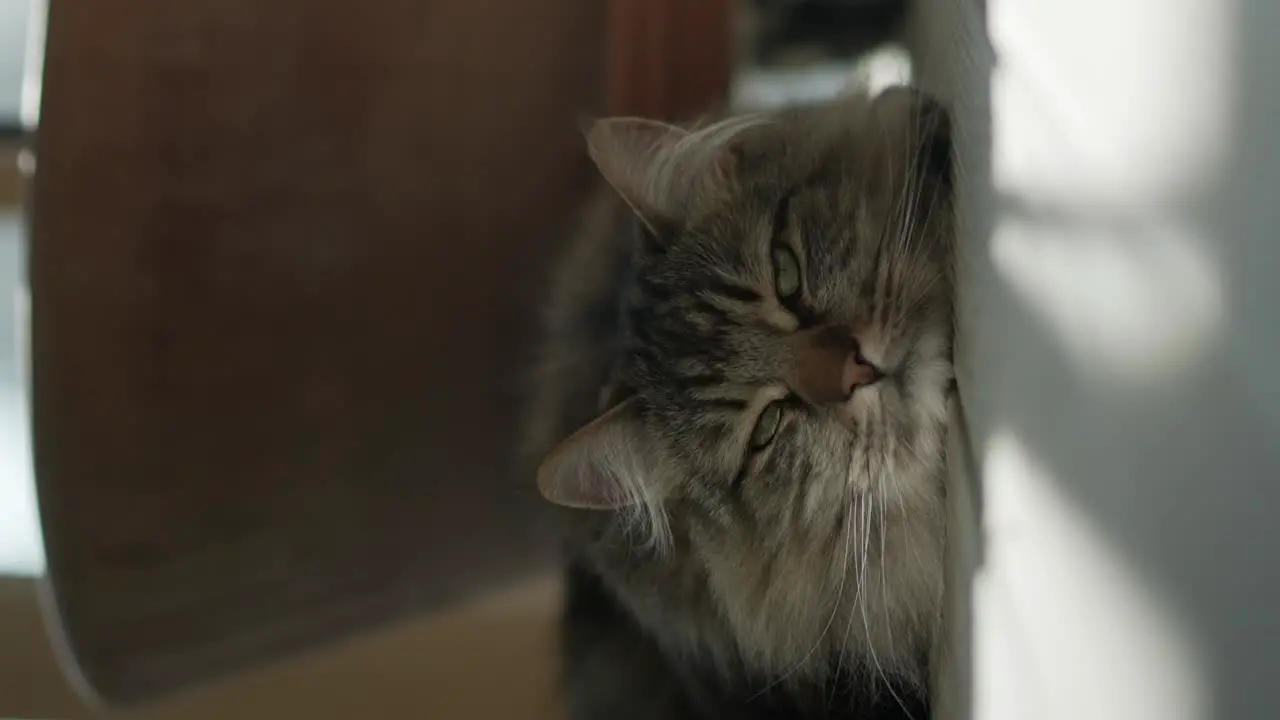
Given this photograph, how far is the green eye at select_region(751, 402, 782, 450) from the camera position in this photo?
2.83ft

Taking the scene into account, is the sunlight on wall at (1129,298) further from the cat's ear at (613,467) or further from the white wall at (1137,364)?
the cat's ear at (613,467)

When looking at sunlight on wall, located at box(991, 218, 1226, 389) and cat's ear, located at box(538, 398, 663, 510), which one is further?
cat's ear, located at box(538, 398, 663, 510)

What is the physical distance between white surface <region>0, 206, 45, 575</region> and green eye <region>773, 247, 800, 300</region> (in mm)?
1618

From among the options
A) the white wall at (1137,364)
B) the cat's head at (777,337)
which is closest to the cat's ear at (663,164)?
the cat's head at (777,337)

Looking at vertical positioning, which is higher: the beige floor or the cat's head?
the cat's head

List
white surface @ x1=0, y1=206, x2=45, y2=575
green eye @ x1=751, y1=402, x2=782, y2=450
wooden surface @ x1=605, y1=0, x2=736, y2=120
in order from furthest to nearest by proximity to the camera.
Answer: white surface @ x1=0, y1=206, x2=45, y2=575 < wooden surface @ x1=605, y1=0, x2=736, y2=120 < green eye @ x1=751, y1=402, x2=782, y2=450

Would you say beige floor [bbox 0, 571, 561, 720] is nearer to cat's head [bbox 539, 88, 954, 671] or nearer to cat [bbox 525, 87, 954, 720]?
cat [bbox 525, 87, 954, 720]

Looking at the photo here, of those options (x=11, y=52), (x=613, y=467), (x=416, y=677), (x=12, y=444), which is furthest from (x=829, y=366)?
(x=11, y=52)

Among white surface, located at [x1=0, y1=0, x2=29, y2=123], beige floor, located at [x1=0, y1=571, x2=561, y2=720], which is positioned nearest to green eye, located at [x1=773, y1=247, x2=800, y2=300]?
beige floor, located at [x1=0, y1=571, x2=561, y2=720]

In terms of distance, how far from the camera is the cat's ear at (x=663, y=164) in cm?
92

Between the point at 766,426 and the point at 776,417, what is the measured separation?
1cm

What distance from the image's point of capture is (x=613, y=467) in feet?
3.03

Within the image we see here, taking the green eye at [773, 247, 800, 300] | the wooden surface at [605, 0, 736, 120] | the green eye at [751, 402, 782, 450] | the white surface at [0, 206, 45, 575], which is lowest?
the white surface at [0, 206, 45, 575]

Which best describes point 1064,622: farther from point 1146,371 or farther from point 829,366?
point 829,366
